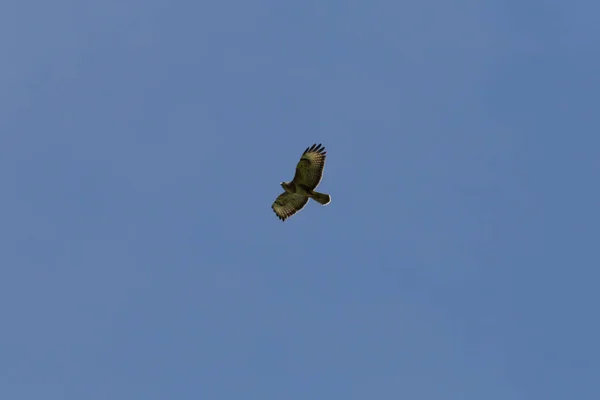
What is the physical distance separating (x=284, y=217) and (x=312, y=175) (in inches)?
87.0

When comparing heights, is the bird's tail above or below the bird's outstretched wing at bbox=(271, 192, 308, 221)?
below

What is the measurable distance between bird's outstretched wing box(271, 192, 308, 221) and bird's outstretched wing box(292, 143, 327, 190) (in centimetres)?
85

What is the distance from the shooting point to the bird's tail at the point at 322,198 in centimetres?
3284

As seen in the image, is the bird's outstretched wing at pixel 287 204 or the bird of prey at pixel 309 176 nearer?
the bird of prey at pixel 309 176

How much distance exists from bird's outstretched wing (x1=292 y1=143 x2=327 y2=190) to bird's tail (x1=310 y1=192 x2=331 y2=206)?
0.25 metres

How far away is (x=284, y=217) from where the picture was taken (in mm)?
34406

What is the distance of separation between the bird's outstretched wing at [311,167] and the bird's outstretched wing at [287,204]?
0.85 metres

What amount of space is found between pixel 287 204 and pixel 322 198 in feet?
5.97

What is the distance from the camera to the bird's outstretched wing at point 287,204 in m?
33.9

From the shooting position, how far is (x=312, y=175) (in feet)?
Result: 108

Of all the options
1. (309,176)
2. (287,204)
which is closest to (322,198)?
(309,176)

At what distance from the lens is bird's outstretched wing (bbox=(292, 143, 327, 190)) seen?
3281 centimetres

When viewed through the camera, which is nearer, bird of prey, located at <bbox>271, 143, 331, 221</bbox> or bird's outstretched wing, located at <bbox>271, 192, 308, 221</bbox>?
bird of prey, located at <bbox>271, 143, 331, 221</bbox>

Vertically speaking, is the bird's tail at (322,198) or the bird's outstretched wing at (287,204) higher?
the bird's outstretched wing at (287,204)
